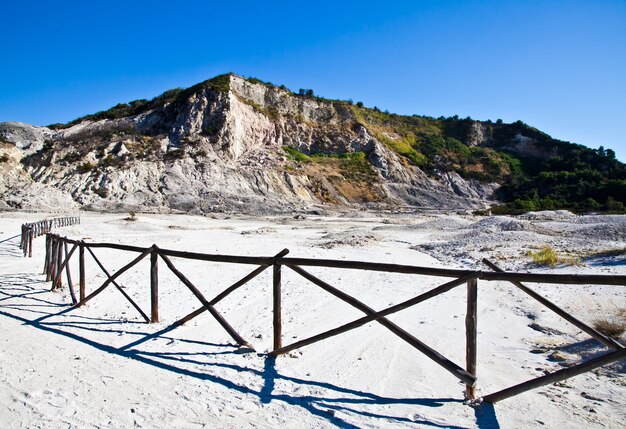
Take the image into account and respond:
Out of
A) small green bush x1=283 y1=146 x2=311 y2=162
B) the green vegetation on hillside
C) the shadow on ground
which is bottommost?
the shadow on ground

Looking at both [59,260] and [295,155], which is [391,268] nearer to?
[59,260]

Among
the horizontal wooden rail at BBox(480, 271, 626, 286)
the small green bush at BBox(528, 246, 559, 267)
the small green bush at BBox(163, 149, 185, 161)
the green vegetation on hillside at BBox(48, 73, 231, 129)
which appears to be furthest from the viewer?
the green vegetation on hillside at BBox(48, 73, 231, 129)

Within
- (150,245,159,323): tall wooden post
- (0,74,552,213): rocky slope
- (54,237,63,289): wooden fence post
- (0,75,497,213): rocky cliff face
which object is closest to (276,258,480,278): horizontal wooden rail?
(150,245,159,323): tall wooden post

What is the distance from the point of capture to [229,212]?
4359 cm

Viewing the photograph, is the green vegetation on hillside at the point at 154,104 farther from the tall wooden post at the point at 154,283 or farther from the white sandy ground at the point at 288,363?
the tall wooden post at the point at 154,283

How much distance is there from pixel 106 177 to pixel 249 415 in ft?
155

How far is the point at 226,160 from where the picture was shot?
55.6 metres

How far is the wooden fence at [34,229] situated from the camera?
1482 cm

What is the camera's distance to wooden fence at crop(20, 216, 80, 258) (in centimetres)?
1482

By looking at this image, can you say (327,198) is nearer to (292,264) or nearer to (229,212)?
(229,212)

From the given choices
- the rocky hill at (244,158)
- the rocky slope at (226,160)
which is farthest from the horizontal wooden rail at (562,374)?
the rocky hill at (244,158)

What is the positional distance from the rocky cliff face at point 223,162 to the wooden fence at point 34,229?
49.5 feet

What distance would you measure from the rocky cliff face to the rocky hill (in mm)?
176

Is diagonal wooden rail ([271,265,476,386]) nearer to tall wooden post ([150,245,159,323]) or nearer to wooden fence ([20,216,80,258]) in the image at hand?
tall wooden post ([150,245,159,323])
